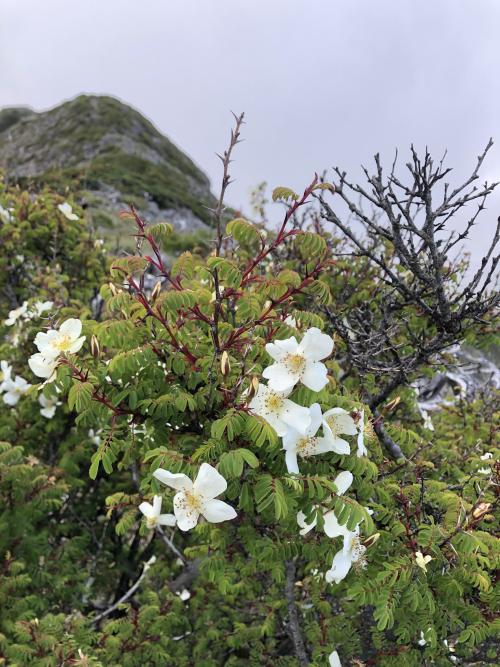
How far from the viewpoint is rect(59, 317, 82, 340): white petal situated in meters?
1.85

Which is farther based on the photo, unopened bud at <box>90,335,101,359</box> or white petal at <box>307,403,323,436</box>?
unopened bud at <box>90,335,101,359</box>

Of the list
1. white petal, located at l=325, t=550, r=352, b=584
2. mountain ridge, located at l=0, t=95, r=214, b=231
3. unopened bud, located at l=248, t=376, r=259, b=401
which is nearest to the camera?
unopened bud, located at l=248, t=376, r=259, b=401

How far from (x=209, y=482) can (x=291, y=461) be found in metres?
0.26

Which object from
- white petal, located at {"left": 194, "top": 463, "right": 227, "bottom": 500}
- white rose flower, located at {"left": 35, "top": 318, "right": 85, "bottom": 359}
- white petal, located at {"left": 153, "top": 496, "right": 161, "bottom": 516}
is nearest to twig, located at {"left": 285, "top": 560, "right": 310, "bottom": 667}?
white petal, located at {"left": 153, "top": 496, "right": 161, "bottom": 516}

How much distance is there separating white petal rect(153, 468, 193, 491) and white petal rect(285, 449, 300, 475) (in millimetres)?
302

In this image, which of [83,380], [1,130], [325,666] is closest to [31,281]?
[83,380]

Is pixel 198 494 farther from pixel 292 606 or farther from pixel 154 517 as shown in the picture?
pixel 292 606

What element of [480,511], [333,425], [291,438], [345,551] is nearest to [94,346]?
[291,438]

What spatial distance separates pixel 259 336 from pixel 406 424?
2.59 metres

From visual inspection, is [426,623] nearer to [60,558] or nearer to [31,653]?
[31,653]

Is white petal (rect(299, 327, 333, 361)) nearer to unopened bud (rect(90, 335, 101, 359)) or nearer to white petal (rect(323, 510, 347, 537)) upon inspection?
white petal (rect(323, 510, 347, 537))

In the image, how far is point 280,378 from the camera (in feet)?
4.98

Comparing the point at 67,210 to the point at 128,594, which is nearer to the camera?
the point at 128,594

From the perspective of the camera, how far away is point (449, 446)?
3.81 meters
